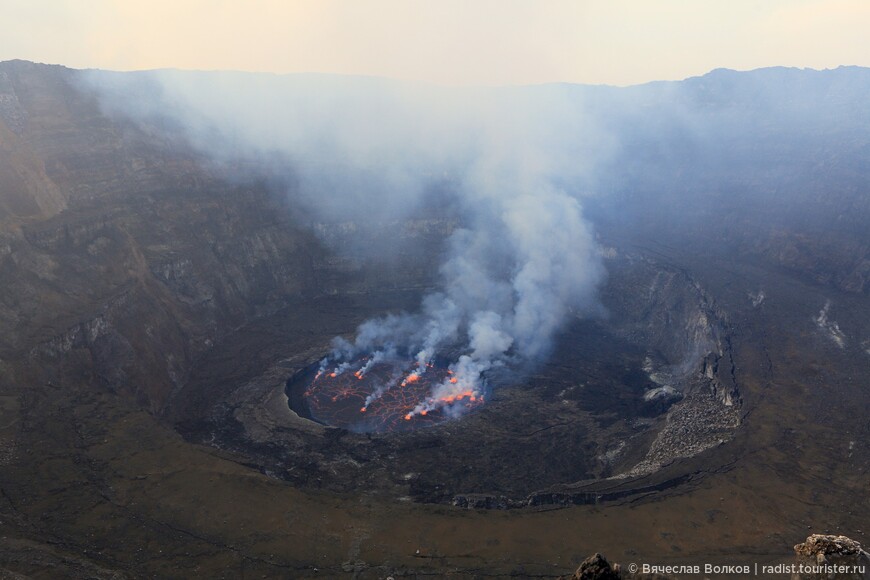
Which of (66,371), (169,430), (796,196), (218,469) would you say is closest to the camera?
(218,469)

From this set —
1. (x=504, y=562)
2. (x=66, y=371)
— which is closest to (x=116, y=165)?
(x=66, y=371)

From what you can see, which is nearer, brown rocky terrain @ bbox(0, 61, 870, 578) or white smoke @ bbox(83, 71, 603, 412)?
brown rocky terrain @ bbox(0, 61, 870, 578)

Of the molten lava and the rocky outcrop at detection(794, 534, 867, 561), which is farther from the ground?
the molten lava

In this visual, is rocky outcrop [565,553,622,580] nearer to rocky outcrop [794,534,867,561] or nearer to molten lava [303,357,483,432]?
rocky outcrop [794,534,867,561]

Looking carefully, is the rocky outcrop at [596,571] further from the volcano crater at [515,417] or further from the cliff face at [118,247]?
the cliff face at [118,247]

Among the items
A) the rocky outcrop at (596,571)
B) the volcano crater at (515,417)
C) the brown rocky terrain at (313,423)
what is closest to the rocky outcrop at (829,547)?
the rocky outcrop at (596,571)

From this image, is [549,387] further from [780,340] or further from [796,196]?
[796,196]

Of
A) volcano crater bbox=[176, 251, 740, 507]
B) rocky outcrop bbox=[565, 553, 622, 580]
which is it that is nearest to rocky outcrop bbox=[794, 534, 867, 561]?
rocky outcrop bbox=[565, 553, 622, 580]
